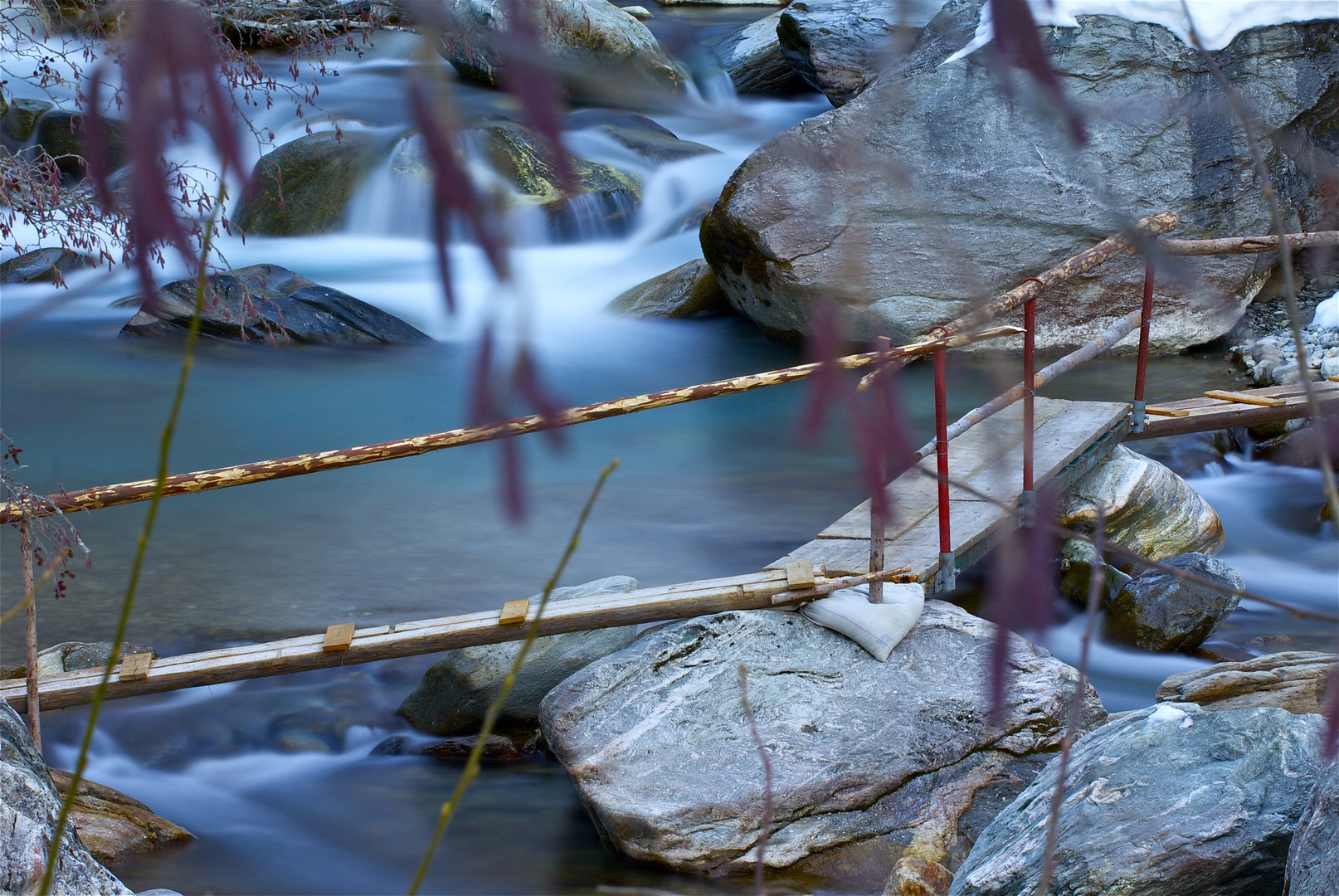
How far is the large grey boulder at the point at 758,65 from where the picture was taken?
13945mm

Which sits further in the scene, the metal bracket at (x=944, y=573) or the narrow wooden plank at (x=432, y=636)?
the metal bracket at (x=944, y=573)

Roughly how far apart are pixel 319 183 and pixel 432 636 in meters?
9.03

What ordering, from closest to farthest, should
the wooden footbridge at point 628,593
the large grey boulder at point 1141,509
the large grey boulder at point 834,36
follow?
the wooden footbridge at point 628,593 → the large grey boulder at point 1141,509 → the large grey boulder at point 834,36

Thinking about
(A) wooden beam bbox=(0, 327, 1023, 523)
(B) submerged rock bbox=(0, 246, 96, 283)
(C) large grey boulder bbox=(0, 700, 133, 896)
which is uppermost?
(B) submerged rock bbox=(0, 246, 96, 283)

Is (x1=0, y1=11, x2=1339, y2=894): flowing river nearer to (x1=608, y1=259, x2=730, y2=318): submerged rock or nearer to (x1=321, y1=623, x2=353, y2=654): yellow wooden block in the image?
(x1=608, y1=259, x2=730, y2=318): submerged rock

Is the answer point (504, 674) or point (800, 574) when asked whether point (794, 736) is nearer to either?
point (800, 574)

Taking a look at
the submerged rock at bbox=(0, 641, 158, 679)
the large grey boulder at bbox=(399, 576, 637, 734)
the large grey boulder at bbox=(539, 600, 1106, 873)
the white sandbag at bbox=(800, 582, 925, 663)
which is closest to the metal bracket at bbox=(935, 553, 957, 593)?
the large grey boulder at bbox=(539, 600, 1106, 873)

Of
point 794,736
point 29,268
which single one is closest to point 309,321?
point 29,268

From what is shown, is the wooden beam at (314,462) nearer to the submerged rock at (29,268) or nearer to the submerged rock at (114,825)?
the submerged rock at (114,825)

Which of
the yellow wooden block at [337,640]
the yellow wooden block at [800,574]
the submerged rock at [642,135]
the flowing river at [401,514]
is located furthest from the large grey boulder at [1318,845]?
the submerged rock at [642,135]

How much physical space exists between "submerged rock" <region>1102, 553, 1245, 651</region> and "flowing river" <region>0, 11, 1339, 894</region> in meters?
0.11

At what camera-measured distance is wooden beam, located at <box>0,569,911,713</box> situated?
355 cm

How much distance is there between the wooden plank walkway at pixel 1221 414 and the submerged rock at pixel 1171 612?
Result: 1263 mm

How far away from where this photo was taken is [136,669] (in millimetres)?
3475
